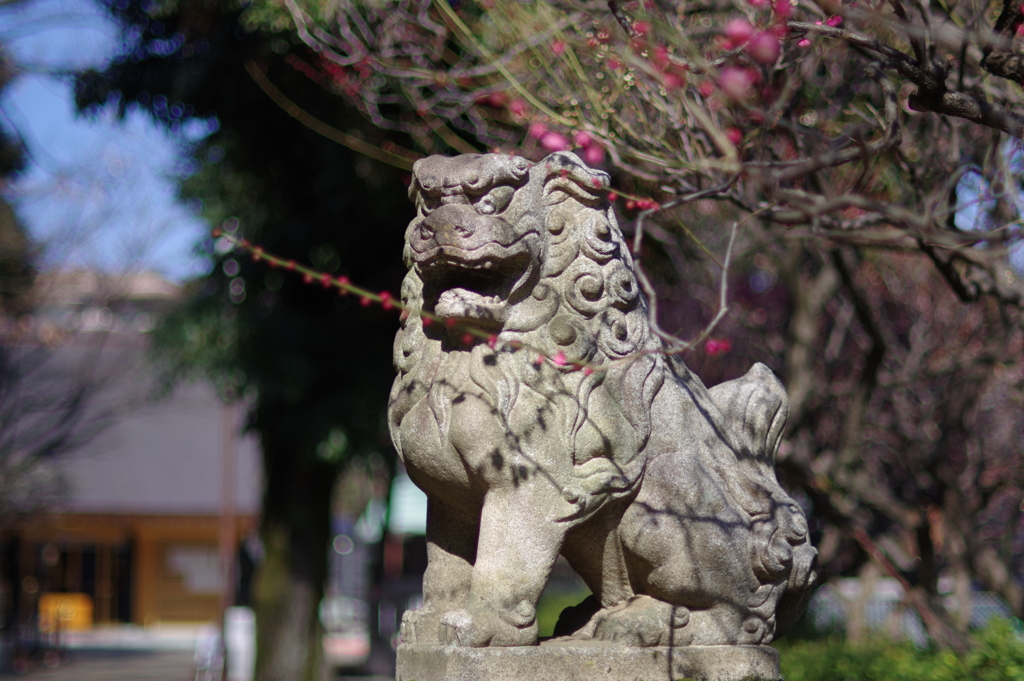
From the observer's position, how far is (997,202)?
224 inches

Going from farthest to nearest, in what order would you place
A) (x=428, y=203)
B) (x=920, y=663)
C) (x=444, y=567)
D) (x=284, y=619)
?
(x=284, y=619) → (x=920, y=663) → (x=444, y=567) → (x=428, y=203)

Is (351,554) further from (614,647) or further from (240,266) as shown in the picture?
(614,647)

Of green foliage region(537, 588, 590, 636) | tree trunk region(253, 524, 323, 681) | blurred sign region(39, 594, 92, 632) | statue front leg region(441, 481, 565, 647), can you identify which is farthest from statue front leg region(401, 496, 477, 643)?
blurred sign region(39, 594, 92, 632)

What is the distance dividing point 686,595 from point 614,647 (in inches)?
11.7

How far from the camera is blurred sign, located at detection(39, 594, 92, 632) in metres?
21.6

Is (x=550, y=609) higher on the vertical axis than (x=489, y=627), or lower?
lower

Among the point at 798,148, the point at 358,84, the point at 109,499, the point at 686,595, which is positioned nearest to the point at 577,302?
the point at 686,595

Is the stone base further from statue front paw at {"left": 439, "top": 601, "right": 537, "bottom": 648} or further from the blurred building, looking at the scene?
the blurred building

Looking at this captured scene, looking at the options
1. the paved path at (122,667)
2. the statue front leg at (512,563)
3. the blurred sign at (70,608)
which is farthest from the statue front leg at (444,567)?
the blurred sign at (70,608)

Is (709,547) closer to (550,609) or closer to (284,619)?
(284,619)

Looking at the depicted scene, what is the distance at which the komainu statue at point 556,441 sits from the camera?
3.25 m

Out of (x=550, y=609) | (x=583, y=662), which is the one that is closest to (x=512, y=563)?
(x=583, y=662)

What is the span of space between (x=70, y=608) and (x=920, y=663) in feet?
69.2

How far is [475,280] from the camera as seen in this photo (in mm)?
3385
